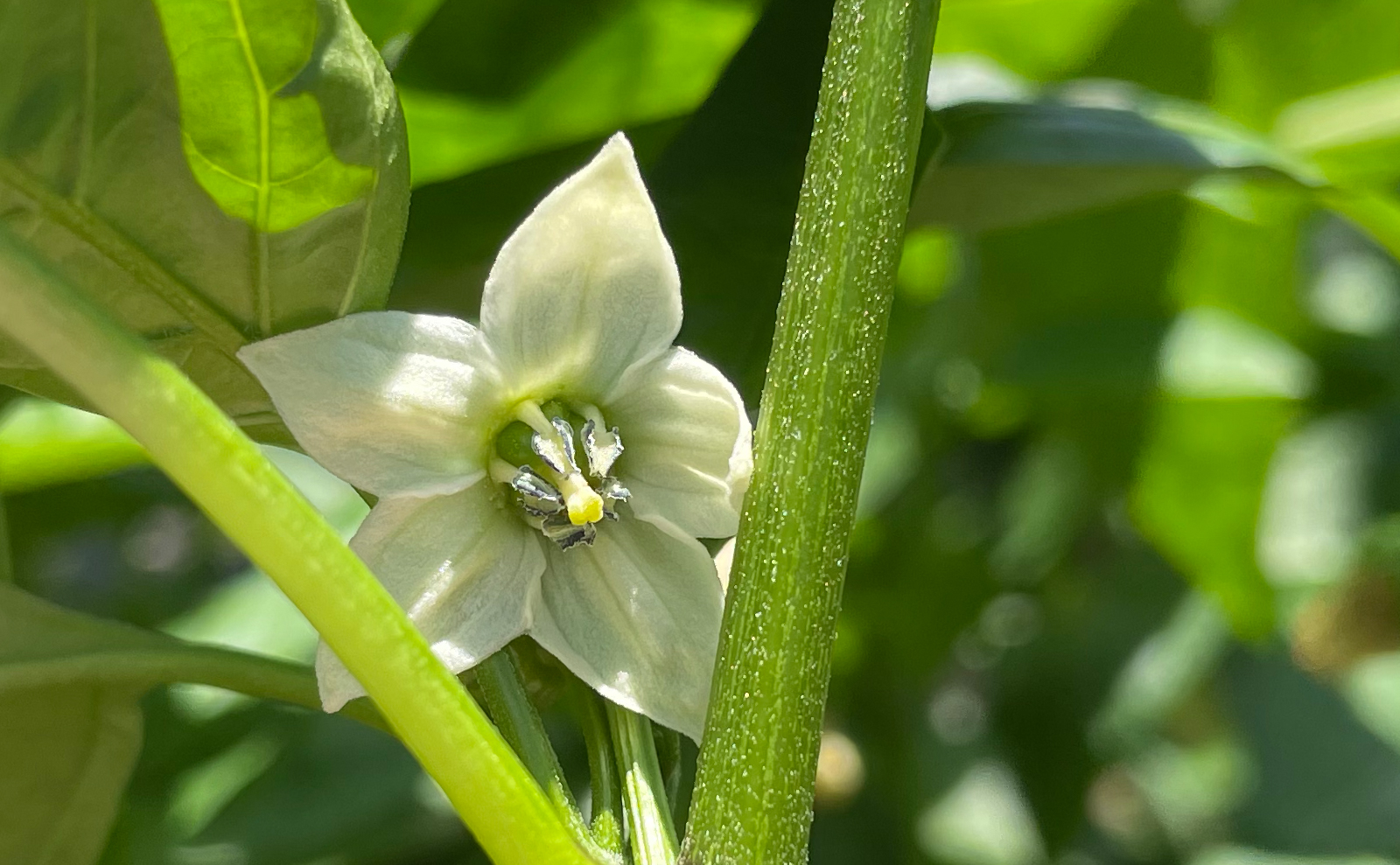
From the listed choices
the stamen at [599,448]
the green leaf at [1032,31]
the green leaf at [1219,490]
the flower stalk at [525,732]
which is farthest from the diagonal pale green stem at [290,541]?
the green leaf at [1219,490]

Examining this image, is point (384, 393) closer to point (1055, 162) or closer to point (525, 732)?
point (525, 732)

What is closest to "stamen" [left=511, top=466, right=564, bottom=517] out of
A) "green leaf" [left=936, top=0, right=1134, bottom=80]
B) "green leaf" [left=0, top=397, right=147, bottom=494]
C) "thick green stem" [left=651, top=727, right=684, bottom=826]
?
"thick green stem" [left=651, top=727, right=684, bottom=826]

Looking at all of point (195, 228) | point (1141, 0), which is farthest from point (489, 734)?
point (1141, 0)

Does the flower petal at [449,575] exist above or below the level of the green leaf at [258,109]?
below

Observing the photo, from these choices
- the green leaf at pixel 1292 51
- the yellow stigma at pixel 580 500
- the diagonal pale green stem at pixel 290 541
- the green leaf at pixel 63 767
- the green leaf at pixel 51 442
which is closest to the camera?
the diagonal pale green stem at pixel 290 541

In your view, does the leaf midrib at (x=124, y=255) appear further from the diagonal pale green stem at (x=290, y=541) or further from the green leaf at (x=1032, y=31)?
the green leaf at (x=1032, y=31)

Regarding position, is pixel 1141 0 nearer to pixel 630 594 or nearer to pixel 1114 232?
pixel 1114 232
